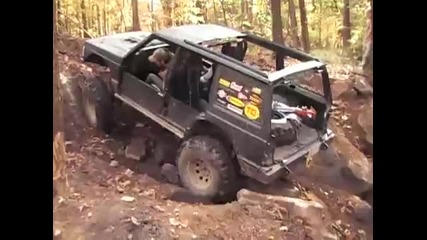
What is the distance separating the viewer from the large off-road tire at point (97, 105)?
6.01ft

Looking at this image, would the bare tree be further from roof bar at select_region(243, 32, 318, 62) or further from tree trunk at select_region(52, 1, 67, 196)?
roof bar at select_region(243, 32, 318, 62)

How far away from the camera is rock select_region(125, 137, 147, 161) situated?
182cm

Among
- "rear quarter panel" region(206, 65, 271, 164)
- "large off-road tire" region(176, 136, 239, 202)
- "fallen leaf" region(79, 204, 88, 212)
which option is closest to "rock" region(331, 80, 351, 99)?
"rear quarter panel" region(206, 65, 271, 164)

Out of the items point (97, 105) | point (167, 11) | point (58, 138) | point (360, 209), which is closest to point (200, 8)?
point (167, 11)

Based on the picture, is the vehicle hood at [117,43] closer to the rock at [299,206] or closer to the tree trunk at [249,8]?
the tree trunk at [249,8]

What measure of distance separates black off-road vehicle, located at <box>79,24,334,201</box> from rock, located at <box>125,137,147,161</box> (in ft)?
0.18

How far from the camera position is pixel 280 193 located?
1.76 m

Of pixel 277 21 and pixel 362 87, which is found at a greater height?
pixel 277 21

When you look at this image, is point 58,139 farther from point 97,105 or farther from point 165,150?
point 165,150

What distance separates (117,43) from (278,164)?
424mm

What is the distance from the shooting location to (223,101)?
1.76 metres

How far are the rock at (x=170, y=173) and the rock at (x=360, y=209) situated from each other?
0.36 metres
